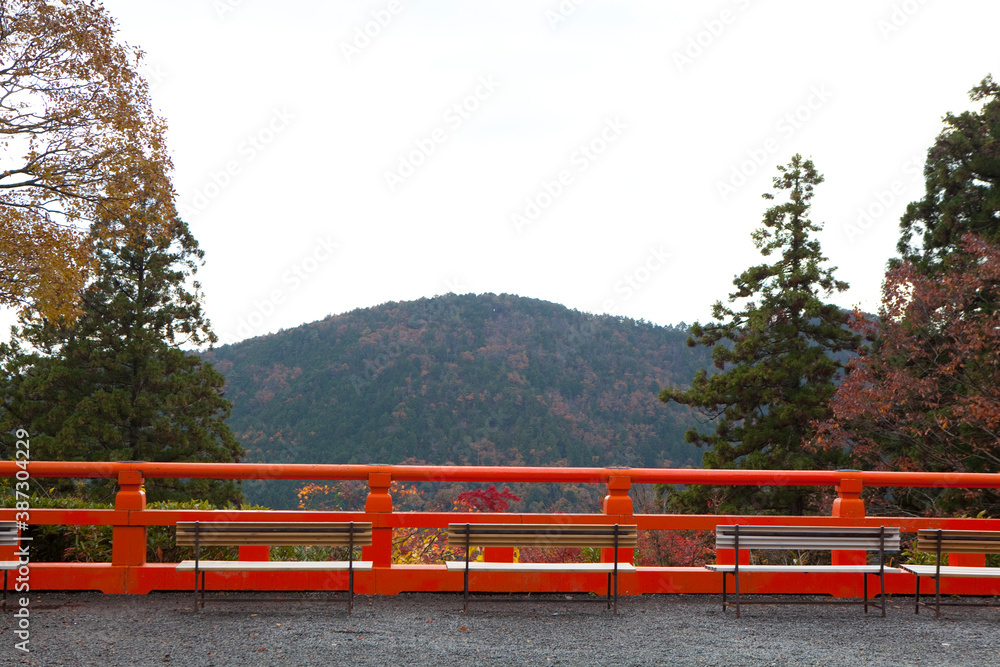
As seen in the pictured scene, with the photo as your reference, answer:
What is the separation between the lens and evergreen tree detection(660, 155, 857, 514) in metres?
24.0

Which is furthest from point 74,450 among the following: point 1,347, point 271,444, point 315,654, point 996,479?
point 271,444

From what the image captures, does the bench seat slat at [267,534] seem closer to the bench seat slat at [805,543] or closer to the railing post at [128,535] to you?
the railing post at [128,535]

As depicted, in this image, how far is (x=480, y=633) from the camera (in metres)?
5.35

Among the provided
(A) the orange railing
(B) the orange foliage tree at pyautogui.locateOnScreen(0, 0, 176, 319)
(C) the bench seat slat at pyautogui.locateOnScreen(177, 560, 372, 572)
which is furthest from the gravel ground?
(B) the orange foliage tree at pyautogui.locateOnScreen(0, 0, 176, 319)

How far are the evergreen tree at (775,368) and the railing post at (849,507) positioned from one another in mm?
16871

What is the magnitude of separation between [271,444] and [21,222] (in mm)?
52160

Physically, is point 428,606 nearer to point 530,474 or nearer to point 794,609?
point 530,474

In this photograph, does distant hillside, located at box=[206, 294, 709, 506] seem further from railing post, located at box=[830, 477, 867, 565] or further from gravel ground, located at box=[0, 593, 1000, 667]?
railing post, located at box=[830, 477, 867, 565]

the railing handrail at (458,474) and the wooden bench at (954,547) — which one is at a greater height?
the railing handrail at (458,474)

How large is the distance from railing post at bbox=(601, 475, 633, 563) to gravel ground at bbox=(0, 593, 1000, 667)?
40 centimetres

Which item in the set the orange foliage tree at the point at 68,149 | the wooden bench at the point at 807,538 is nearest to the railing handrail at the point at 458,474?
the wooden bench at the point at 807,538

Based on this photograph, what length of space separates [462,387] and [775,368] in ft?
172

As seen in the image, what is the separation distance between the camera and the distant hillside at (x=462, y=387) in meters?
63.8

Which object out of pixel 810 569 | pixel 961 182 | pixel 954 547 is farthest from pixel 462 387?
pixel 954 547
